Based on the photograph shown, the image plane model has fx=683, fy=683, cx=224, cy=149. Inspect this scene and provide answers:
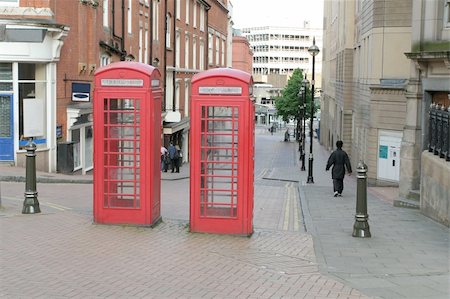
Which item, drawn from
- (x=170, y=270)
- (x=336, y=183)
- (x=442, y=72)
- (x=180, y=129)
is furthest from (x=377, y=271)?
(x=180, y=129)

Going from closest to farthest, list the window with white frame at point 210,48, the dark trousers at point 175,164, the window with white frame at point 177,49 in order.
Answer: the dark trousers at point 175,164, the window with white frame at point 177,49, the window with white frame at point 210,48

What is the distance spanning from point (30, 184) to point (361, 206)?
580 centimetres

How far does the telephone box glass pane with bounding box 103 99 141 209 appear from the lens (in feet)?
36.3

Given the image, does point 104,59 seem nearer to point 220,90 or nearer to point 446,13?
point 446,13

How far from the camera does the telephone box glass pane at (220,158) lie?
10.8 meters

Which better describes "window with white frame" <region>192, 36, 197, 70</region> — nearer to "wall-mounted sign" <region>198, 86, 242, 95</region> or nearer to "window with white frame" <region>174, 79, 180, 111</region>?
"window with white frame" <region>174, 79, 180, 111</region>

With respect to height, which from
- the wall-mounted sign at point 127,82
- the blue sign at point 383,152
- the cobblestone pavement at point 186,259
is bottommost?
the cobblestone pavement at point 186,259

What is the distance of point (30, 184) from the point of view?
39.4 ft

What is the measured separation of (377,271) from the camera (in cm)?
941

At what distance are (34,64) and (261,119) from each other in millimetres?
117019

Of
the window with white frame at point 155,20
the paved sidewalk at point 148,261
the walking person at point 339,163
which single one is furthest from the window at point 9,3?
the window with white frame at point 155,20

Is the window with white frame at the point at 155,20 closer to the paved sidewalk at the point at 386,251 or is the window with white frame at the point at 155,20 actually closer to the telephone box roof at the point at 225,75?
the paved sidewalk at the point at 386,251

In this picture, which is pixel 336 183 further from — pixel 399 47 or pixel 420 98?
pixel 399 47

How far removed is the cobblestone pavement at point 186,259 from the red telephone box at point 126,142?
0.37 metres
